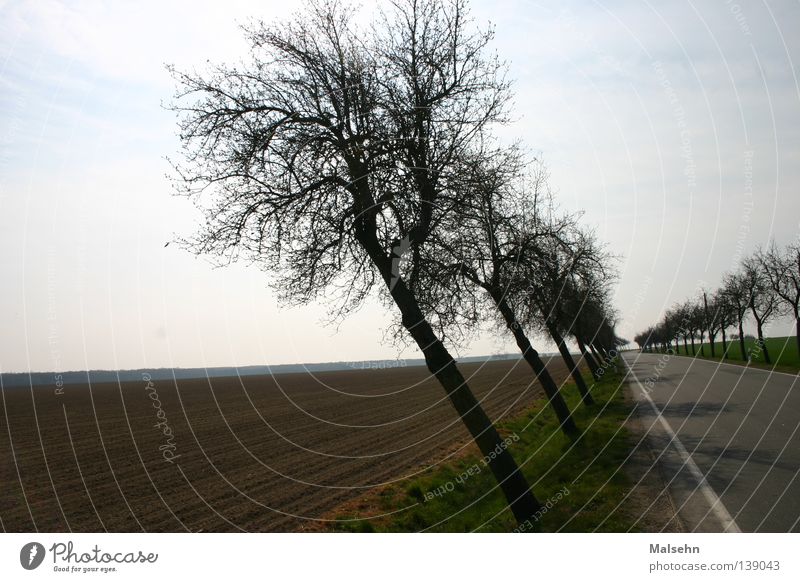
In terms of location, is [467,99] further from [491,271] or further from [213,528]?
[213,528]

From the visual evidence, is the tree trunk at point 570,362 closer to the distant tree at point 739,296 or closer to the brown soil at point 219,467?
the brown soil at point 219,467

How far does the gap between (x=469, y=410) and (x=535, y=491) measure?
2463mm

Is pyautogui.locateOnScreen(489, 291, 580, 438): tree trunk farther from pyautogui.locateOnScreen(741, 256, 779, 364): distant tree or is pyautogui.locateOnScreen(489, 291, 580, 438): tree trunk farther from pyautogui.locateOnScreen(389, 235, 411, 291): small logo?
pyautogui.locateOnScreen(741, 256, 779, 364): distant tree

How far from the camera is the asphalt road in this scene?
740 cm

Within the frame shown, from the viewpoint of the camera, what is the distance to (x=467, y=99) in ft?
32.4

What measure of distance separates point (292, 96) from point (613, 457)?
8911 millimetres

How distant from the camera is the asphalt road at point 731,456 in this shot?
7.40 m

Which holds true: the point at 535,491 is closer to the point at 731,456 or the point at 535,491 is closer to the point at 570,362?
the point at 731,456
